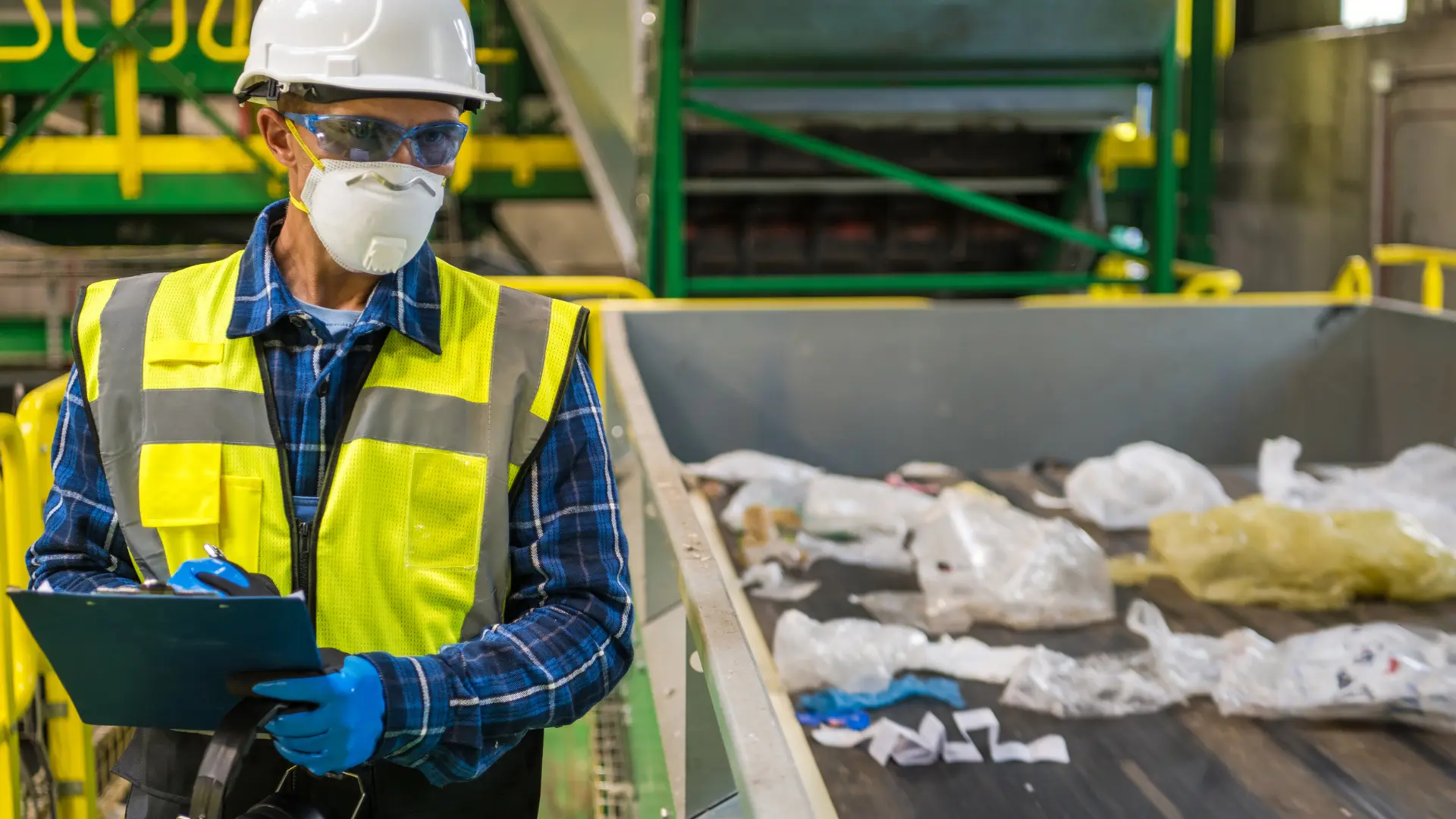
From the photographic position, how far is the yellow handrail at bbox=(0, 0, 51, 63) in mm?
6082

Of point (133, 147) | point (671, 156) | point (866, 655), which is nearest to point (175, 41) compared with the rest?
point (133, 147)

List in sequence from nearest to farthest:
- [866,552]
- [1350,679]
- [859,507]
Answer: [1350,679], [866,552], [859,507]

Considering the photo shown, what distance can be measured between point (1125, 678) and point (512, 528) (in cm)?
145

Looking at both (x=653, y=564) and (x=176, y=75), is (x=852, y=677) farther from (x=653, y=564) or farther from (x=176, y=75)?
(x=176, y=75)

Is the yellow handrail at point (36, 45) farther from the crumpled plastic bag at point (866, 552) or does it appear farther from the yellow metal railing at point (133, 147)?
the crumpled plastic bag at point (866, 552)

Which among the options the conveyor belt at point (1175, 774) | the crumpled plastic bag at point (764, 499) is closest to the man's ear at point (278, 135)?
the conveyor belt at point (1175, 774)

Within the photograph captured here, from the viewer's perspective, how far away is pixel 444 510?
4.40ft

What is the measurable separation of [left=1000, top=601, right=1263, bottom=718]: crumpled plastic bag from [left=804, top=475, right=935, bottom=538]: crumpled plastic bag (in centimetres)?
89

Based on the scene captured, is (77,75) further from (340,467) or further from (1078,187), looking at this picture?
(340,467)

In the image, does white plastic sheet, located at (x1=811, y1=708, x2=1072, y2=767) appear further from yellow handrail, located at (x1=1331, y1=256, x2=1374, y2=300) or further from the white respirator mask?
yellow handrail, located at (x1=1331, y1=256, x2=1374, y2=300)

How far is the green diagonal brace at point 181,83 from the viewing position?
6285 millimetres

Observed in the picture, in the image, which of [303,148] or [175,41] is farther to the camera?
[175,41]

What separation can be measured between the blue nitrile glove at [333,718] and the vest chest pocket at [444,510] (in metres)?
0.18

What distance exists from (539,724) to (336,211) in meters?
Result: 0.53
